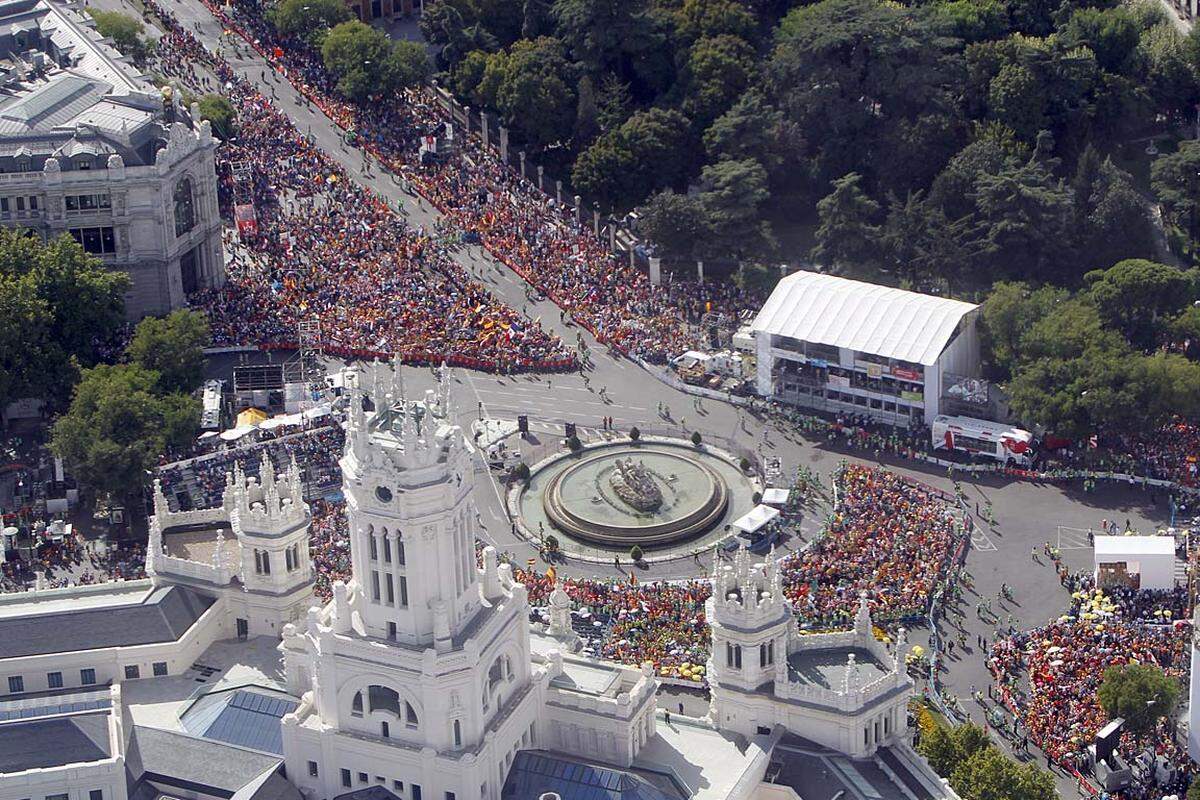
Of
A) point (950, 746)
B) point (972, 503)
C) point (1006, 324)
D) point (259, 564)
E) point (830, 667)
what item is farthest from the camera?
point (1006, 324)

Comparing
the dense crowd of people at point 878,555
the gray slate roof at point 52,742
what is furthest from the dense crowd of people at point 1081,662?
the gray slate roof at point 52,742

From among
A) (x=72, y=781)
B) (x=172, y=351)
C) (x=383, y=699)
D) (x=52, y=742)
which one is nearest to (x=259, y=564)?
(x=52, y=742)

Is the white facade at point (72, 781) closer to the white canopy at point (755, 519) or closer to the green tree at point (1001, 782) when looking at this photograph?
the green tree at point (1001, 782)

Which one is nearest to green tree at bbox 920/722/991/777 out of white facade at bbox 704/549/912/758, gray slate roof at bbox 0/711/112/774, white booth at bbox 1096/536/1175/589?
white facade at bbox 704/549/912/758

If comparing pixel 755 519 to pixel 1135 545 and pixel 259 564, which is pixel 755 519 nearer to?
pixel 1135 545

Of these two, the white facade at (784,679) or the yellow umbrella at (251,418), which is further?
the yellow umbrella at (251,418)

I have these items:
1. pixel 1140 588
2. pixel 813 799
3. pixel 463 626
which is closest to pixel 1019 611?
pixel 1140 588
